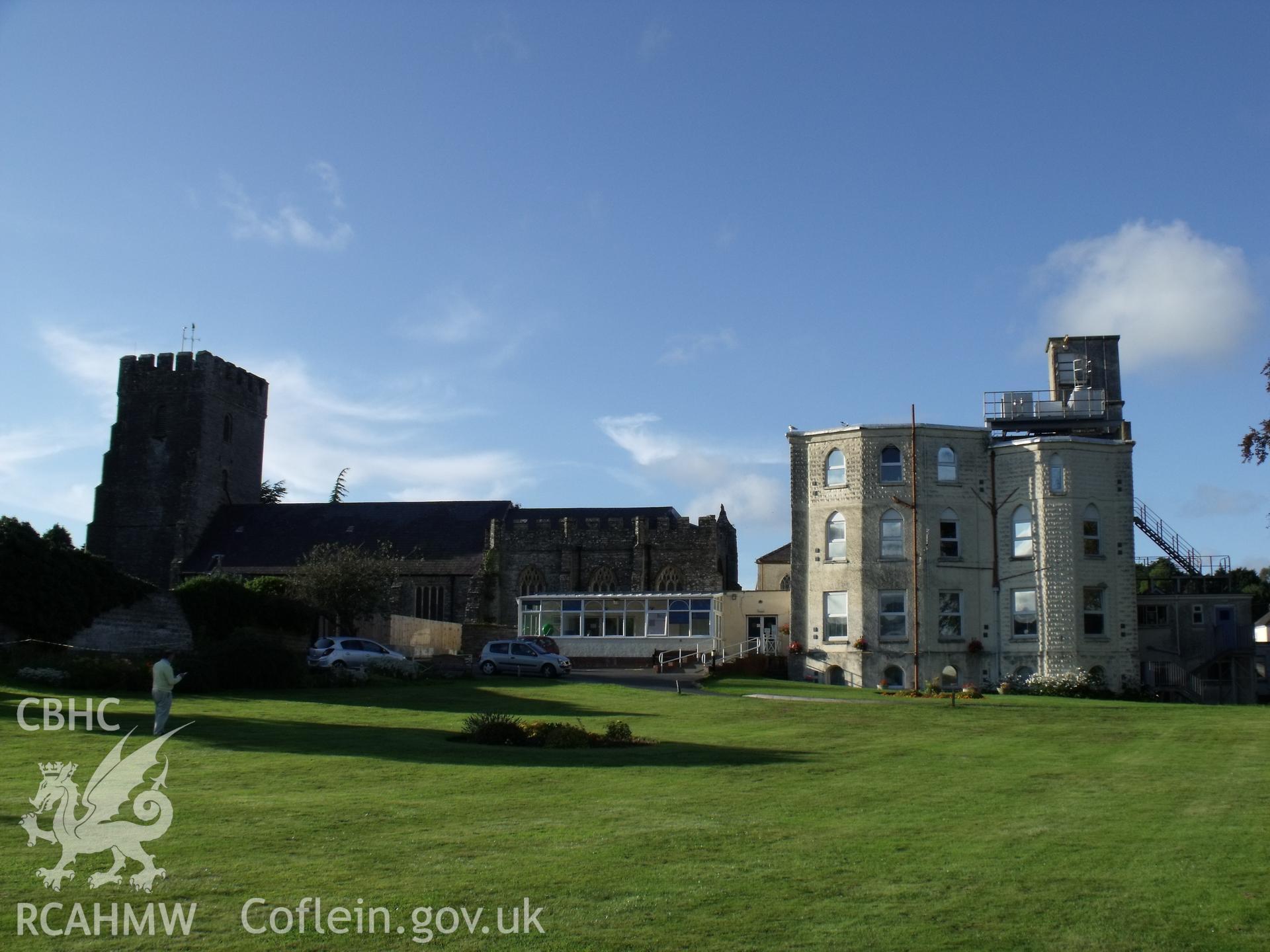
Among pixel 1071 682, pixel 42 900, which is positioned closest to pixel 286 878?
pixel 42 900

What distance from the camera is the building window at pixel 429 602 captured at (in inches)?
2477

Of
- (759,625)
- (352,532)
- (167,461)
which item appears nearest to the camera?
(759,625)

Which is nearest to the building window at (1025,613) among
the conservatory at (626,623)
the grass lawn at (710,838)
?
the conservatory at (626,623)

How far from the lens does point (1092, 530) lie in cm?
4050

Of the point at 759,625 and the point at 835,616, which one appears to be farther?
the point at 759,625

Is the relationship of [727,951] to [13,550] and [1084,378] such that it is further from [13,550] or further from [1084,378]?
[1084,378]

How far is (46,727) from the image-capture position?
63.6ft

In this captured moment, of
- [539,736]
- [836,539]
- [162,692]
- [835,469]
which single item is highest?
[835,469]

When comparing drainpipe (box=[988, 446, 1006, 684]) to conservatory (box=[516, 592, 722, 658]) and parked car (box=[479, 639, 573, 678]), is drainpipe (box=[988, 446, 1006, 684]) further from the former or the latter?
parked car (box=[479, 639, 573, 678])

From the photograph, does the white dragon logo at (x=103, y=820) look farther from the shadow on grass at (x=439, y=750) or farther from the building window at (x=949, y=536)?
the building window at (x=949, y=536)

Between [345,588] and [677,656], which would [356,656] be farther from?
[677,656]

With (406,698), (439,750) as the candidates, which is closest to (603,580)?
(406,698)

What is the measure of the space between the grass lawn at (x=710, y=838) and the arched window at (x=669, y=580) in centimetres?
3834

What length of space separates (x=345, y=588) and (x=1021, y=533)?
26287 millimetres
